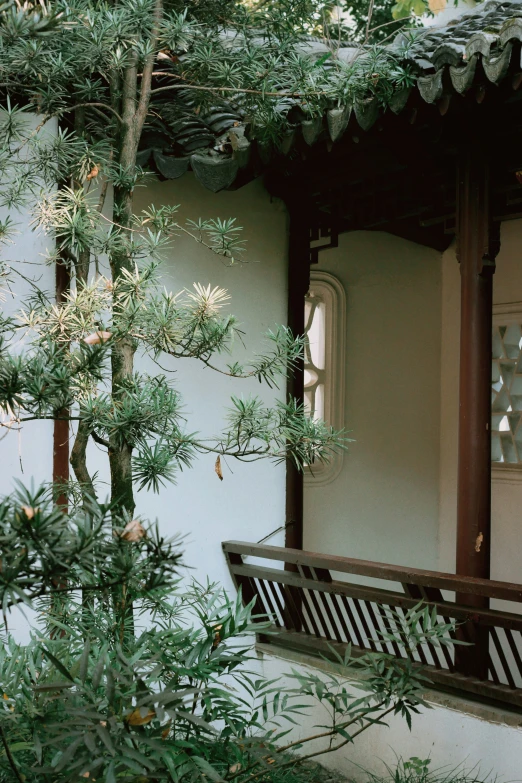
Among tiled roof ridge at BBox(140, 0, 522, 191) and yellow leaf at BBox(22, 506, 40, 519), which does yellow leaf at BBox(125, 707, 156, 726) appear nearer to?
yellow leaf at BBox(22, 506, 40, 519)

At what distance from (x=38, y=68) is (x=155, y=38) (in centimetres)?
43

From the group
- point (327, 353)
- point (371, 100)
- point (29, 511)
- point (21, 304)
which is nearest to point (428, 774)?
point (21, 304)

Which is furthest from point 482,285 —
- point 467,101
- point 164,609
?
point 164,609

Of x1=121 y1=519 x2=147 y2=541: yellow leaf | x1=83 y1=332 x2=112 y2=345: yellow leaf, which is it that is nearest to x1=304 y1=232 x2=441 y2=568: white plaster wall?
x1=83 y1=332 x2=112 y2=345: yellow leaf

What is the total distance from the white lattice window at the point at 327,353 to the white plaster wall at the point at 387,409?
10 cm

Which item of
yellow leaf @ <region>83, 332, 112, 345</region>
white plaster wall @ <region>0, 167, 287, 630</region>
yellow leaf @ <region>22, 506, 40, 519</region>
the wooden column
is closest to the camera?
yellow leaf @ <region>22, 506, 40, 519</region>

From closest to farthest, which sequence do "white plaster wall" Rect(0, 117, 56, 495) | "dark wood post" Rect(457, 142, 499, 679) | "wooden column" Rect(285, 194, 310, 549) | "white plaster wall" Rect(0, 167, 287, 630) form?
"dark wood post" Rect(457, 142, 499, 679), "white plaster wall" Rect(0, 117, 56, 495), "white plaster wall" Rect(0, 167, 287, 630), "wooden column" Rect(285, 194, 310, 549)

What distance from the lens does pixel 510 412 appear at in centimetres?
682

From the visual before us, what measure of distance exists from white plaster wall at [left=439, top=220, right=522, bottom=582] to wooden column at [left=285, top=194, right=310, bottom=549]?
6.75ft

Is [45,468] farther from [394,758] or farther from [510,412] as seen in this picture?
[510,412]

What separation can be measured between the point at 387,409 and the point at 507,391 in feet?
3.07

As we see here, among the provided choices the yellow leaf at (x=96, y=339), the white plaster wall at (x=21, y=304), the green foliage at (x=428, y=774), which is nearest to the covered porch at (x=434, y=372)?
the green foliage at (x=428, y=774)

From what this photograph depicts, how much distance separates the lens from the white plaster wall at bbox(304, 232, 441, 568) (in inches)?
267

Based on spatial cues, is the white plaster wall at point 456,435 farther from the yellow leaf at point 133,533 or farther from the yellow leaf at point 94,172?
the yellow leaf at point 133,533
